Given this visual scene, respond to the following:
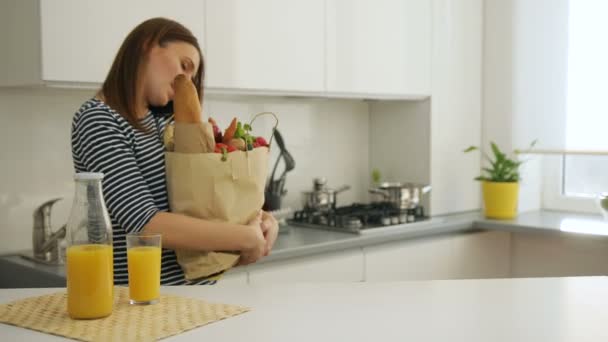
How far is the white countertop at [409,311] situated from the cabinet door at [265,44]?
4.01ft

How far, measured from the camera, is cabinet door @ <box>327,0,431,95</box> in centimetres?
300

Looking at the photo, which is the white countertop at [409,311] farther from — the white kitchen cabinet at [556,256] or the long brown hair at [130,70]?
the white kitchen cabinet at [556,256]

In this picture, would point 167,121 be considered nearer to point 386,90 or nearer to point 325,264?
point 325,264

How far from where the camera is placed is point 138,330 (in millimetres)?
1222

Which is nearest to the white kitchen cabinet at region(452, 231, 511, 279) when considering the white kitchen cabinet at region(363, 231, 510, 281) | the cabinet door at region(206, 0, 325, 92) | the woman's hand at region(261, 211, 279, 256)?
the white kitchen cabinet at region(363, 231, 510, 281)

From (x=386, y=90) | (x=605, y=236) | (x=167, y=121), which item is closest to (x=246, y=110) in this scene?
(x=386, y=90)

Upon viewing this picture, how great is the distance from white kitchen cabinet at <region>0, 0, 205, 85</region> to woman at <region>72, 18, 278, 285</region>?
52 cm

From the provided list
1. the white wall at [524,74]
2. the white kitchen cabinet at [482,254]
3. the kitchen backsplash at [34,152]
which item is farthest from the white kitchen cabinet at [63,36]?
the white wall at [524,74]

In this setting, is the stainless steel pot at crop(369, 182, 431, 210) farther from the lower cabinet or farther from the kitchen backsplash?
the kitchen backsplash

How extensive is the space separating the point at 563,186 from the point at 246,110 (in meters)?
1.61

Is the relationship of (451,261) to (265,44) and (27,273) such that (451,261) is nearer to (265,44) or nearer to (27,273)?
(265,44)

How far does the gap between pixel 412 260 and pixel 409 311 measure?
171 centimetres

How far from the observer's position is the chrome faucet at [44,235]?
237cm

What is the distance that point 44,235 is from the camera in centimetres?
244
